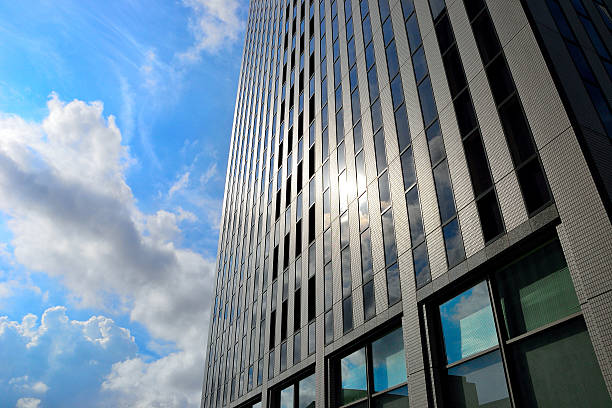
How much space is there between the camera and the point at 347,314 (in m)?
20.2

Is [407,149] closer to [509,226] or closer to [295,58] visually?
[509,226]

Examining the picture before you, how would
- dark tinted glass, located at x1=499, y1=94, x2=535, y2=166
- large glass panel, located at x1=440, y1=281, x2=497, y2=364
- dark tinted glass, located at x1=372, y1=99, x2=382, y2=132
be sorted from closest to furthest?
1. dark tinted glass, located at x1=499, y1=94, x2=535, y2=166
2. large glass panel, located at x1=440, y1=281, x2=497, y2=364
3. dark tinted glass, located at x1=372, y1=99, x2=382, y2=132

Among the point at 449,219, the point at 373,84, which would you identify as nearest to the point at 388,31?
the point at 373,84

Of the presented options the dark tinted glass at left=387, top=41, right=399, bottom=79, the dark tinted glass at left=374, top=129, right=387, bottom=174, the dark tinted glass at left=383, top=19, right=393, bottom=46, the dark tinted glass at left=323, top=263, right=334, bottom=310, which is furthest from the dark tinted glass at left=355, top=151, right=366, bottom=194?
the dark tinted glass at left=383, top=19, right=393, bottom=46

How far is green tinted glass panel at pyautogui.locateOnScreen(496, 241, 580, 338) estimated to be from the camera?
432 inches

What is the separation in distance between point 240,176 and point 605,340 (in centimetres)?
4313

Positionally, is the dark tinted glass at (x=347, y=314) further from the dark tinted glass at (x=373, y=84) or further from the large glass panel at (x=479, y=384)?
the dark tinted glass at (x=373, y=84)

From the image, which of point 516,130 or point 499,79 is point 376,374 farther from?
point 499,79

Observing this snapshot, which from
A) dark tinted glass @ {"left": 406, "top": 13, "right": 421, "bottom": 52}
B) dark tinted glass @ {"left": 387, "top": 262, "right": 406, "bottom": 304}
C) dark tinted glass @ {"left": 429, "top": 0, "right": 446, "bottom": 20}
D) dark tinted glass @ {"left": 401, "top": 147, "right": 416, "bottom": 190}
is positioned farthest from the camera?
dark tinted glass @ {"left": 406, "top": 13, "right": 421, "bottom": 52}

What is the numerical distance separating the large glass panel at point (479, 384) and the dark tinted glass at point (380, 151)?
916 centimetres

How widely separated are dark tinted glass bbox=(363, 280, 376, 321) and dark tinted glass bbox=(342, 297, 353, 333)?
1.12 m

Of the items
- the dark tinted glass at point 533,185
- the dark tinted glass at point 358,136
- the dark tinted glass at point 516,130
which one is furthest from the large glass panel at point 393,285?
the dark tinted glass at point 358,136

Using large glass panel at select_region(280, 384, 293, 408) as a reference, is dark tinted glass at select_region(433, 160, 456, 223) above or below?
above

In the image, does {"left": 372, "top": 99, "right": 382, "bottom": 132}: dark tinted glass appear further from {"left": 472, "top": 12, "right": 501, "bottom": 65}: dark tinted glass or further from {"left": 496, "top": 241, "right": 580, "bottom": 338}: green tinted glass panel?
{"left": 496, "top": 241, "right": 580, "bottom": 338}: green tinted glass panel
